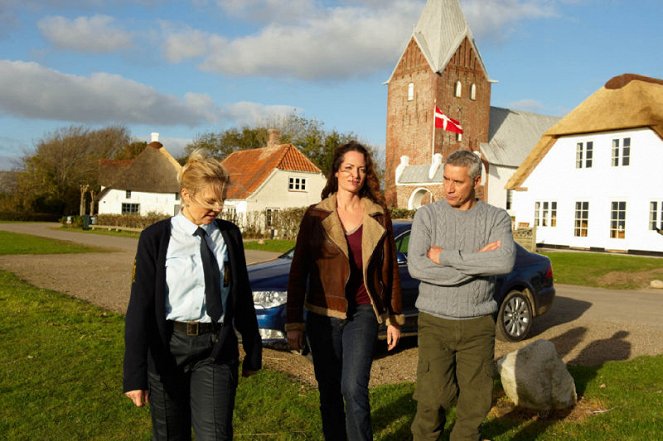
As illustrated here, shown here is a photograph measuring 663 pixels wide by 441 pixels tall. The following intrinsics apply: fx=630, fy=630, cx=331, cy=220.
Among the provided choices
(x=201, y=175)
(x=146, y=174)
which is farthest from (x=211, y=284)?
(x=146, y=174)

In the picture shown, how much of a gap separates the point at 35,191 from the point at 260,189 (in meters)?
34.6

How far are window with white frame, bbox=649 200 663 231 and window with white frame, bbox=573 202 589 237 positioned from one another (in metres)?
3.22

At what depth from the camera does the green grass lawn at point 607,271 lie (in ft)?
60.0

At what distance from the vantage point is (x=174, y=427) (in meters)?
3.16

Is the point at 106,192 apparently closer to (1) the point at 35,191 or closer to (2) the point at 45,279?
(1) the point at 35,191

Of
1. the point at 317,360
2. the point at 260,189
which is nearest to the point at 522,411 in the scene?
the point at 317,360

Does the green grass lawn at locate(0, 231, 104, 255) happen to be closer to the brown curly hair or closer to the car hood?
the car hood

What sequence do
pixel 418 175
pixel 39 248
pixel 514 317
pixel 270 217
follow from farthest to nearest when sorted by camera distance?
pixel 418 175 < pixel 270 217 < pixel 39 248 < pixel 514 317

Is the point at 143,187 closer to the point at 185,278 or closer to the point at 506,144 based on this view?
the point at 506,144

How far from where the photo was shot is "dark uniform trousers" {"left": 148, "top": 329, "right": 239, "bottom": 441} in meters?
3.09

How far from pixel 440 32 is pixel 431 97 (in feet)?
19.8

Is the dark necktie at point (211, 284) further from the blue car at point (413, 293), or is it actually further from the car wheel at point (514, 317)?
the car wheel at point (514, 317)

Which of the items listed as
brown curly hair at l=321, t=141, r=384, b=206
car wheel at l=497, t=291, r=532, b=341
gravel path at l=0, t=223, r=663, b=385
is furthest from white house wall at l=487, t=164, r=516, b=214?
brown curly hair at l=321, t=141, r=384, b=206

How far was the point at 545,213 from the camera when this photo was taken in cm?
3288
